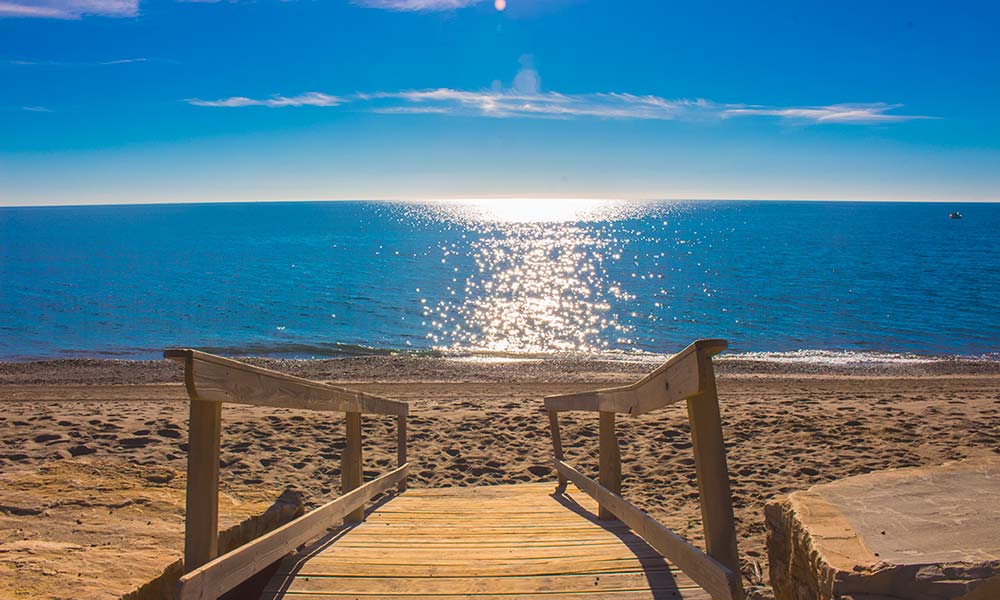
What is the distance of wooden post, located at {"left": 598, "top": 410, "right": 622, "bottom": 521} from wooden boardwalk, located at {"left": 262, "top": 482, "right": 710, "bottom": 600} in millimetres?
126

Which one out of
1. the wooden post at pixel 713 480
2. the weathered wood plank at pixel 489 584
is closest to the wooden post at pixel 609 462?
the weathered wood plank at pixel 489 584

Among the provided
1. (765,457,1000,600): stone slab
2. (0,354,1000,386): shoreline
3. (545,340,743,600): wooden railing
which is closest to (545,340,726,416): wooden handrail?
(545,340,743,600): wooden railing

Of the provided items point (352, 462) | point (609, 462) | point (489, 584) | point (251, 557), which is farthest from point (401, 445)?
point (251, 557)

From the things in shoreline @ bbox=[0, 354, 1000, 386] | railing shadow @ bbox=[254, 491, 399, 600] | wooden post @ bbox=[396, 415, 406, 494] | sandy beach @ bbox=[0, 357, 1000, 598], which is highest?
railing shadow @ bbox=[254, 491, 399, 600]

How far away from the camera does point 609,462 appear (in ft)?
16.2

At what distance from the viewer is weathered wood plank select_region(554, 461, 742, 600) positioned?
2.64 m

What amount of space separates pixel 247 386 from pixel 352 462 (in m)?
2.34

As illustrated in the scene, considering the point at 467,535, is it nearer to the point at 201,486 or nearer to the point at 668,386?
the point at 668,386

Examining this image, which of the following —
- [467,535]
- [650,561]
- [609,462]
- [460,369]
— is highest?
[609,462]

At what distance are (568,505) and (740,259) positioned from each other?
6369cm

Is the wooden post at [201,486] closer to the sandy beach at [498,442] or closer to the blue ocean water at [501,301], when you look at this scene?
the sandy beach at [498,442]

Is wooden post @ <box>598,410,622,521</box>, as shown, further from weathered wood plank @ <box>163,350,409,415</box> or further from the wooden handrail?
weathered wood plank @ <box>163,350,409,415</box>

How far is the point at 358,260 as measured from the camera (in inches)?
2699

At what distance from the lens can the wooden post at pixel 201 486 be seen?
8.83 ft
